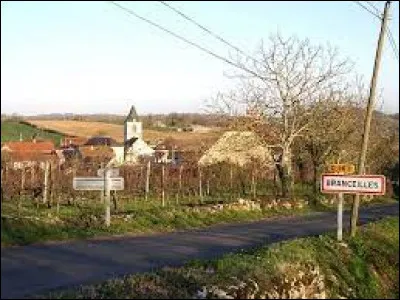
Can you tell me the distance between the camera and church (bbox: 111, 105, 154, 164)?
26.4 meters

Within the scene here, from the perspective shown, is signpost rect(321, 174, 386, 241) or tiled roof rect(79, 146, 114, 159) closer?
signpost rect(321, 174, 386, 241)

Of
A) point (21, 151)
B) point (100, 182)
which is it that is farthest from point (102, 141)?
point (21, 151)

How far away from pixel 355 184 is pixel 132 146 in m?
13.2

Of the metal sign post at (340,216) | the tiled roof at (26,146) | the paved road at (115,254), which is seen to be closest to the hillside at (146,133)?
the paved road at (115,254)

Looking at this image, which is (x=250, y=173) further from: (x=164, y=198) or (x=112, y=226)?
(x=112, y=226)

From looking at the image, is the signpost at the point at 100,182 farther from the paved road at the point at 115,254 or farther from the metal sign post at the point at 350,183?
the metal sign post at the point at 350,183

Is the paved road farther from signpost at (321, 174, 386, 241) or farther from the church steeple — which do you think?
the church steeple

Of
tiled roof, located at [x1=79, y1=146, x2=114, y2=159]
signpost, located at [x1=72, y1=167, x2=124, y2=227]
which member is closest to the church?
tiled roof, located at [x1=79, y1=146, x2=114, y2=159]

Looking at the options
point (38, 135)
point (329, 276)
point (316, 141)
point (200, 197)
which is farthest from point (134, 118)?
point (38, 135)

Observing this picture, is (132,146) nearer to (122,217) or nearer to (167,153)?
(167,153)

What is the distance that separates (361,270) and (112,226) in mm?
6701

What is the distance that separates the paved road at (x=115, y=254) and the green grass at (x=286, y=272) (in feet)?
1.71

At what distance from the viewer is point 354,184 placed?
1905 cm

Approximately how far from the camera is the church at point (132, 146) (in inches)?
1040
